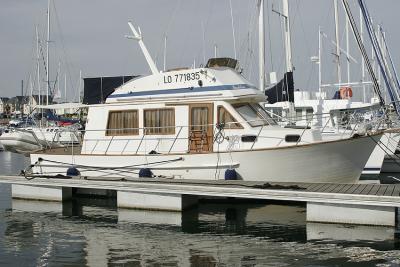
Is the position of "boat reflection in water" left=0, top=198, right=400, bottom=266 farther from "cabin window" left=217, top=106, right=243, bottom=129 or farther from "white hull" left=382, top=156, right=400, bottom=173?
"white hull" left=382, top=156, right=400, bottom=173

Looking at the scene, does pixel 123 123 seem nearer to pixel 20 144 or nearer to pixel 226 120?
pixel 226 120

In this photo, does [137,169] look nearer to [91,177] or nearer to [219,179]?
[91,177]

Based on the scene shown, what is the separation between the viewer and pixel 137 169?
13.9 m

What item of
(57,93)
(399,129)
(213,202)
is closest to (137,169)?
(213,202)

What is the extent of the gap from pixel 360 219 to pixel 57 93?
39.7 m

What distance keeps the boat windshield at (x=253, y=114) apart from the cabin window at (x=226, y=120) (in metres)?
0.38

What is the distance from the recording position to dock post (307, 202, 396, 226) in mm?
10422

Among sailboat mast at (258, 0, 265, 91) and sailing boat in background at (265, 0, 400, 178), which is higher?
sailboat mast at (258, 0, 265, 91)

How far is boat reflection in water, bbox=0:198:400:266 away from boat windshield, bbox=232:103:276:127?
2170 millimetres

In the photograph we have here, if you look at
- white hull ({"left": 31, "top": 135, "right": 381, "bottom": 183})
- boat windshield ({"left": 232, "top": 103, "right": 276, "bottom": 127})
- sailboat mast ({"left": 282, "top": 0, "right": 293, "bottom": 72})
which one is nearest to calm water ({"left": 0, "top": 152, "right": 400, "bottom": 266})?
white hull ({"left": 31, "top": 135, "right": 381, "bottom": 183})

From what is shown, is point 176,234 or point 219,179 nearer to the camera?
point 176,234

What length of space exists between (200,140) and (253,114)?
1.67 metres

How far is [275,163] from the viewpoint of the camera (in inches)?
495

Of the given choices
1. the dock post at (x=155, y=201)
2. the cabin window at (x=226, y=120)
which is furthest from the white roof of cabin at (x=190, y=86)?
the dock post at (x=155, y=201)
